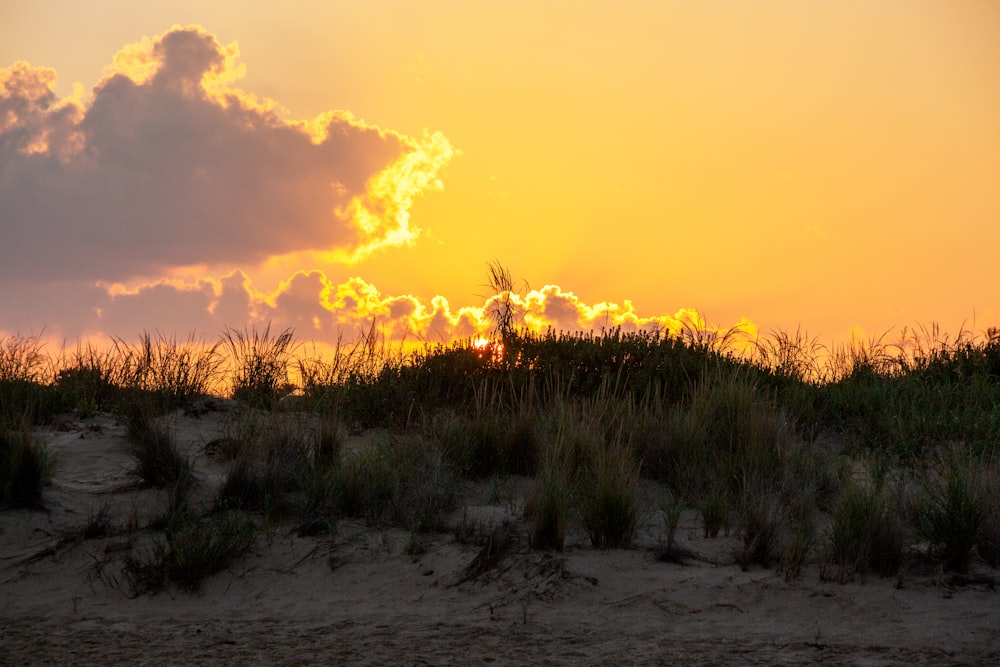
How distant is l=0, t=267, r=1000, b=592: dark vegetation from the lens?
6711 mm

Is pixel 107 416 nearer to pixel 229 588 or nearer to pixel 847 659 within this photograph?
pixel 229 588

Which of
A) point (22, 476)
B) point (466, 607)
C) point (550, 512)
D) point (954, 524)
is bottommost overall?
point (466, 607)

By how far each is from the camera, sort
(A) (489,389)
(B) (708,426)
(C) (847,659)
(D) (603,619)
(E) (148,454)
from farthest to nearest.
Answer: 1. (A) (489,389)
2. (B) (708,426)
3. (E) (148,454)
4. (D) (603,619)
5. (C) (847,659)

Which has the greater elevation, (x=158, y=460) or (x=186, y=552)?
(x=158, y=460)

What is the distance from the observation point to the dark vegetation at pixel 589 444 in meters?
6.71

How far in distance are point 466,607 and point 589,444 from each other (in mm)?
2869

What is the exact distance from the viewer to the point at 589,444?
8.59 meters

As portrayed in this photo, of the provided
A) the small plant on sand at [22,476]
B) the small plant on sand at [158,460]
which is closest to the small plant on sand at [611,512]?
the small plant on sand at [158,460]

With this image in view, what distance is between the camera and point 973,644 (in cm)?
525

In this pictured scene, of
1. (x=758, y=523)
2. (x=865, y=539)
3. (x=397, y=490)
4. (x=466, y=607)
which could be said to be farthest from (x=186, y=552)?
(x=865, y=539)

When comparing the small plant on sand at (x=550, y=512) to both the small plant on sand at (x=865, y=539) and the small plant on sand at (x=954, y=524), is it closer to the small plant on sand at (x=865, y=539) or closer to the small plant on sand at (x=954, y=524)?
the small plant on sand at (x=865, y=539)

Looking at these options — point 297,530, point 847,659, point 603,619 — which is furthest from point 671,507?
point 297,530

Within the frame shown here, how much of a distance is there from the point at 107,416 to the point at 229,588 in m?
4.83

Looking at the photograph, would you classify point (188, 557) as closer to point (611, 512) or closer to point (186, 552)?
point (186, 552)
